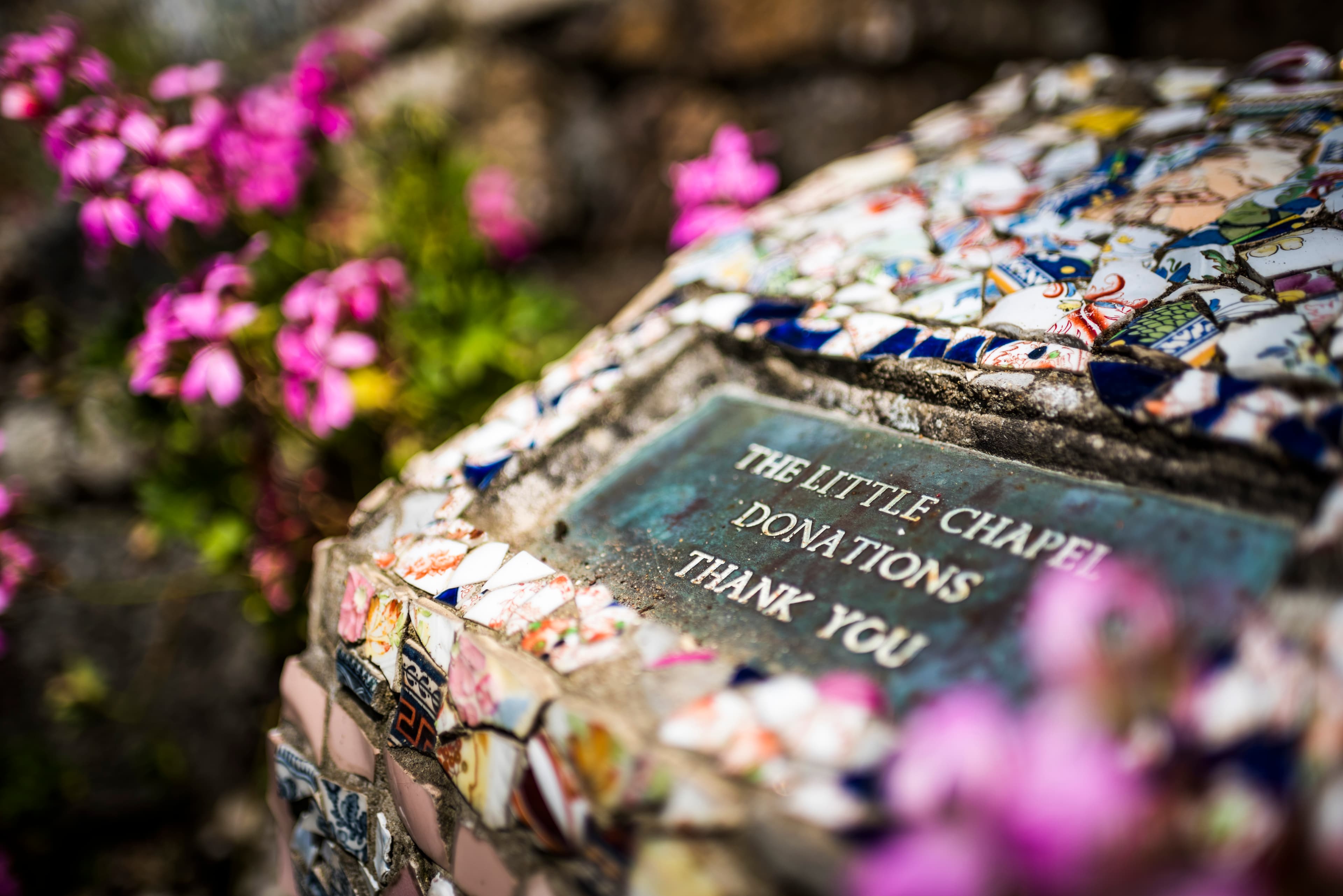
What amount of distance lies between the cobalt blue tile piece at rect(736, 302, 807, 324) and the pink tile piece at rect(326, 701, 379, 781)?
0.87 metres

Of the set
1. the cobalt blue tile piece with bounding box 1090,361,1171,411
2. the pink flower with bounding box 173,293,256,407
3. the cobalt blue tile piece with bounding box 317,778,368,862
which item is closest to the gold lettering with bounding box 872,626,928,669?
the cobalt blue tile piece with bounding box 1090,361,1171,411

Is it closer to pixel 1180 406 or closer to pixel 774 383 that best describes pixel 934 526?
pixel 1180 406

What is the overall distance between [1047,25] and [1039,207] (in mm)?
2125

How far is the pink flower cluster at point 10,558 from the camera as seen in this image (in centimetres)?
177

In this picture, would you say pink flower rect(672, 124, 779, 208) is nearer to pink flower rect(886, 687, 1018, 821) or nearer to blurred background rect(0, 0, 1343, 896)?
blurred background rect(0, 0, 1343, 896)

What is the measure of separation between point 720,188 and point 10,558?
1.96m

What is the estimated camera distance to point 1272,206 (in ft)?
3.60

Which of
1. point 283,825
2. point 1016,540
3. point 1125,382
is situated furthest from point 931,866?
point 283,825

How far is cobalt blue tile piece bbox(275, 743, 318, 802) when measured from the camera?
3.86 feet

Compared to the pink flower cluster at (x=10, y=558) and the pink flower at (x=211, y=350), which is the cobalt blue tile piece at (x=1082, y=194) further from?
the pink flower cluster at (x=10, y=558)

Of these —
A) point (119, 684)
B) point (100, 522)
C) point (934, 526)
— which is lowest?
point (119, 684)

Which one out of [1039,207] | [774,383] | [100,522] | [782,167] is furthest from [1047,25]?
[100,522]

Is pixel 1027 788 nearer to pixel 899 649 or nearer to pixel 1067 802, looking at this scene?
pixel 1067 802

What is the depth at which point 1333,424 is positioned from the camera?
30.2 inches
